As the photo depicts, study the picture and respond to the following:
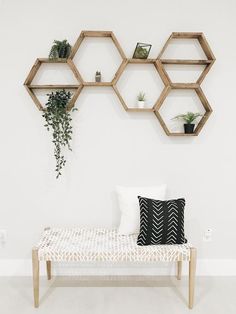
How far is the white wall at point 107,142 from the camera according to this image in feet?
9.66

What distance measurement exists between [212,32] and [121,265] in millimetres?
2271

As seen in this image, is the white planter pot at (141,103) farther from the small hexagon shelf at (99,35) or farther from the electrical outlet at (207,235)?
the electrical outlet at (207,235)

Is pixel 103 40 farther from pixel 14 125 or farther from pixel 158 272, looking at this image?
pixel 158 272

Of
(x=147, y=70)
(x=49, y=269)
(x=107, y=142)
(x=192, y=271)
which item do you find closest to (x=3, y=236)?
(x=49, y=269)

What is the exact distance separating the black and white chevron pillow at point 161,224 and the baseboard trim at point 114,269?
58 cm

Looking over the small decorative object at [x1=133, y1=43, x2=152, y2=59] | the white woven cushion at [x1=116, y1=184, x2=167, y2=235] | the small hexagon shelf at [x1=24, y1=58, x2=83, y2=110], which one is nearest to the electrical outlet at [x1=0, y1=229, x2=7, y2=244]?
the white woven cushion at [x1=116, y1=184, x2=167, y2=235]

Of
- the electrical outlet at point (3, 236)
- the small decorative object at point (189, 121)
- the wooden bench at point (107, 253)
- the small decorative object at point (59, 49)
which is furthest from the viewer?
the electrical outlet at point (3, 236)

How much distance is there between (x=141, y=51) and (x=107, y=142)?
33.4 inches

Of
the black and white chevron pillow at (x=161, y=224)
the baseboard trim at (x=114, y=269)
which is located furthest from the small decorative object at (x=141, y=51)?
the baseboard trim at (x=114, y=269)

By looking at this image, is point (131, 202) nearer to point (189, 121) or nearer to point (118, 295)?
point (118, 295)

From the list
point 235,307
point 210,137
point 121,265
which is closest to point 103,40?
point 210,137

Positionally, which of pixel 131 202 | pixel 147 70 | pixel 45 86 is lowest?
pixel 131 202

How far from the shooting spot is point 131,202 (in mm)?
2916

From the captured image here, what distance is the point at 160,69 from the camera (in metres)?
2.90
